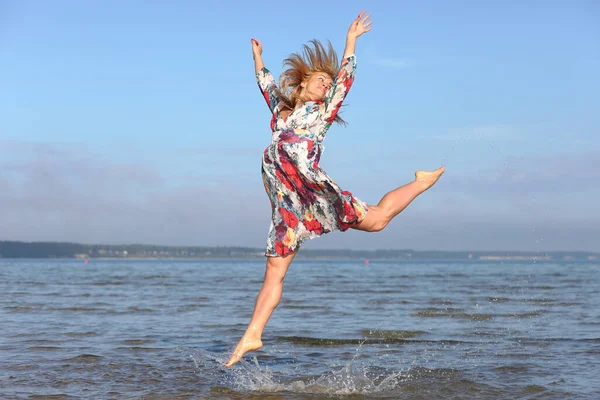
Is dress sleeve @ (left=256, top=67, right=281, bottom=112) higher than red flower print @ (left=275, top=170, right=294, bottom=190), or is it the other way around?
dress sleeve @ (left=256, top=67, right=281, bottom=112)

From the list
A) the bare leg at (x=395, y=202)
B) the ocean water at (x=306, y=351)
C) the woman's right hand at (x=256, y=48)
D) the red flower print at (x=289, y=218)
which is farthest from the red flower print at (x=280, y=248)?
the woman's right hand at (x=256, y=48)

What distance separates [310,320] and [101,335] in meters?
3.33

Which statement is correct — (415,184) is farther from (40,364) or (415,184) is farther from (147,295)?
(147,295)

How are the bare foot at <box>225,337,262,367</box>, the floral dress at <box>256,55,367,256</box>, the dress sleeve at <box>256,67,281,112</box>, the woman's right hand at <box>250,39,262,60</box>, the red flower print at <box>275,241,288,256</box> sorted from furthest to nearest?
the woman's right hand at <box>250,39,262,60</box> < the dress sleeve at <box>256,67,281,112</box> < the red flower print at <box>275,241,288,256</box> < the bare foot at <box>225,337,262,367</box> < the floral dress at <box>256,55,367,256</box>

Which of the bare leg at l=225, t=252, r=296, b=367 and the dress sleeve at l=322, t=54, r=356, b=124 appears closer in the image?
the dress sleeve at l=322, t=54, r=356, b=124

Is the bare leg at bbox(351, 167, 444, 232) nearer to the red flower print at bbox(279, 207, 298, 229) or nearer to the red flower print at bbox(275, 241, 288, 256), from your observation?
the red flower print at bbox(279, 207, 298, 229)

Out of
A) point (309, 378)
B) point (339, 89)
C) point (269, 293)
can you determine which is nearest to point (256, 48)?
point (339, 89)

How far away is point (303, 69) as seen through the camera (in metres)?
5.23

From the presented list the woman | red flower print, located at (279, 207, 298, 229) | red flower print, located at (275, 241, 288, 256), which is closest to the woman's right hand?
the woman

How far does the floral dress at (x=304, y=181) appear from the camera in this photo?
487 cm

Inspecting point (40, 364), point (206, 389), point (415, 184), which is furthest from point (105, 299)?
point (415, 184)

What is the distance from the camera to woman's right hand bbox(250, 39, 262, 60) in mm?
5649

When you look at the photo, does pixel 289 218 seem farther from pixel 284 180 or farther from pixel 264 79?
pixel 264 79

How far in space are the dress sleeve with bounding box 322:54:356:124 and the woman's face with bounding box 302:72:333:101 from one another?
0.65 feet
